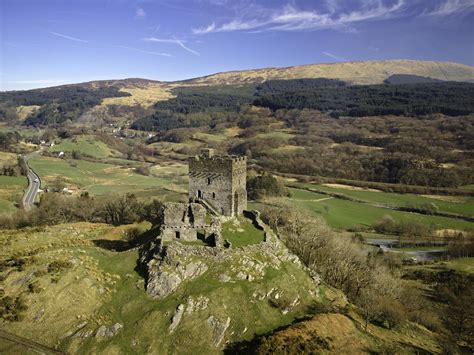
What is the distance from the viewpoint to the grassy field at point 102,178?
10269 cm

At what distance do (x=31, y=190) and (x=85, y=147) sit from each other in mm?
72785

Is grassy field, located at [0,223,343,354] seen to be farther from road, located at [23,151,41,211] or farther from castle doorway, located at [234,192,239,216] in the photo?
road, located at [23,151,41,211]

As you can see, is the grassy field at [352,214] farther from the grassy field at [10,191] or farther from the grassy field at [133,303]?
the grassy field at [133,303]

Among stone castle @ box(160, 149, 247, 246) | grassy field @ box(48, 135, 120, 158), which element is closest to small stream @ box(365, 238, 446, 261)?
stone castle @ box(160, 149, 247, 246)

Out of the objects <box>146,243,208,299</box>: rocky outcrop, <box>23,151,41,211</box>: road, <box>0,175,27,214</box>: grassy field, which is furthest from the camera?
<box>23,151,41,211</box>: road

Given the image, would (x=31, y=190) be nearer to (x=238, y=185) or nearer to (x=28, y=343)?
(x=238, y=185)

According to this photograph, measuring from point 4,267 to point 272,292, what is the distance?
2378 centimetres

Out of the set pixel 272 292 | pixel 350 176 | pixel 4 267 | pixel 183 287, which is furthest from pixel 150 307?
pixel 350 176

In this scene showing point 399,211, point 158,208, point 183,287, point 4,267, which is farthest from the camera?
point 399,211

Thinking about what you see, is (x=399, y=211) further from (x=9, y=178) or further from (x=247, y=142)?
(x=9, y=178)

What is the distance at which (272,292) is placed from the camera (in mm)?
32344

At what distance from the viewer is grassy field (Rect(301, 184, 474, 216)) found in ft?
326

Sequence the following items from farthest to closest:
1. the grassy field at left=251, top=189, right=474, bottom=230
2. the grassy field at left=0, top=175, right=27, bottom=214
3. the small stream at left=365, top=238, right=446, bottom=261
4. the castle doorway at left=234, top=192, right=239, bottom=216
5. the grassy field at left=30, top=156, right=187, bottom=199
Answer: the grassy field at left=30, top=156, right=187, bottom=199 → the grassy field at left=251, top=189, right=474, bottom=230 → the grassy field at left=0, top=175, right=27, bottom=214 → the small stream at left=365, top=238, right=446, bottom=261 → the castle doorway at left=234, top=192, right=239, bottom=216

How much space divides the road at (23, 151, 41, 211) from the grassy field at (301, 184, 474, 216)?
7206 centimetres
